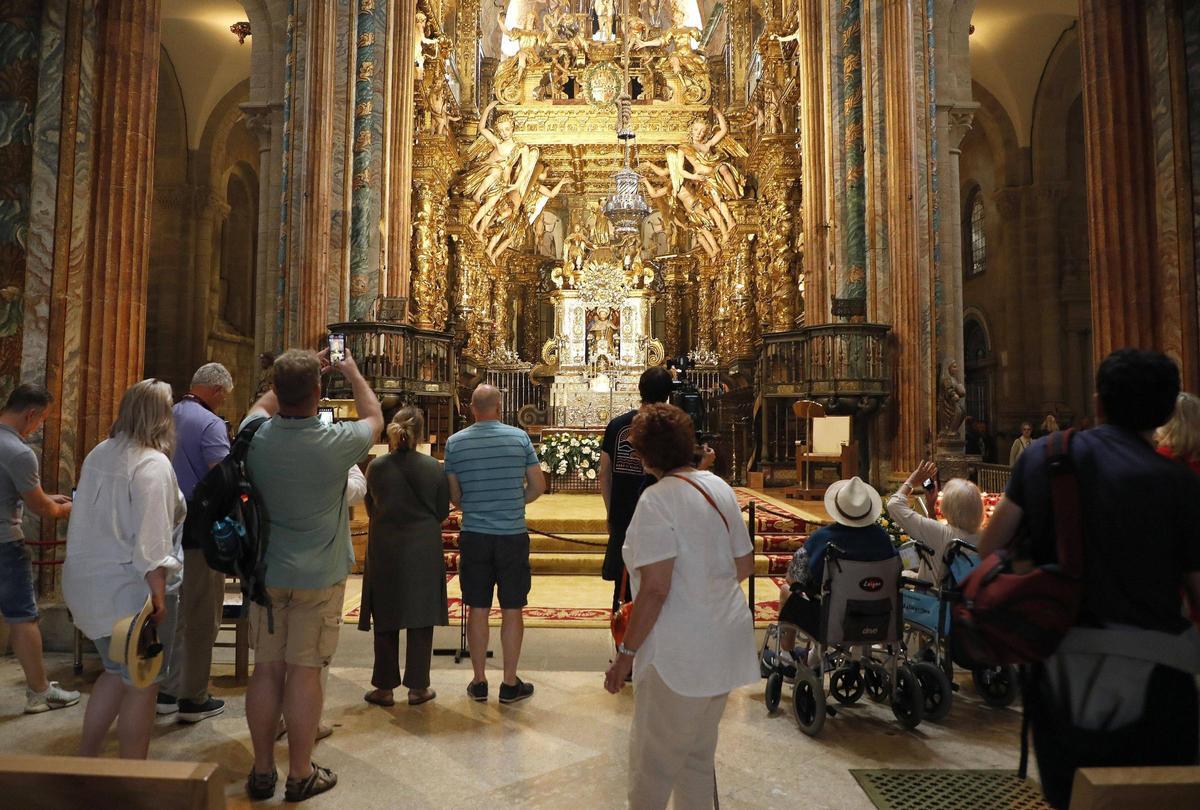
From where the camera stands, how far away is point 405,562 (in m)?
4.62

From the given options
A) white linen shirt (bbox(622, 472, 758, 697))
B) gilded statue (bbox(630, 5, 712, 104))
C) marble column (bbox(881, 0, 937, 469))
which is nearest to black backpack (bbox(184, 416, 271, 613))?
white linen shirt (bbox(622, 472, 758, 697))

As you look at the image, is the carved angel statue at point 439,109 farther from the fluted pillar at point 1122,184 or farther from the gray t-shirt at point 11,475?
the gray t-shirt at point 11,475

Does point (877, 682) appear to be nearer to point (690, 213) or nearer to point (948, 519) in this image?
point (948, 519)

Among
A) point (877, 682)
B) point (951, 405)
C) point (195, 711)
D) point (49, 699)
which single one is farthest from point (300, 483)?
point (951, 405)

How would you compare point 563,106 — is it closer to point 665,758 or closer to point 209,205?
point 209,205

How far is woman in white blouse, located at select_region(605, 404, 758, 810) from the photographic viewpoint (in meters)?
2.59

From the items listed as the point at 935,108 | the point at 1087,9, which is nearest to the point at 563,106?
the point at 935,108

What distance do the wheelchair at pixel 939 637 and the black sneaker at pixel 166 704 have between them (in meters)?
4.34

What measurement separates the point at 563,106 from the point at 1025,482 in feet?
69.4

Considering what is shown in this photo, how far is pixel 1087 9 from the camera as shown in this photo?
6.43m

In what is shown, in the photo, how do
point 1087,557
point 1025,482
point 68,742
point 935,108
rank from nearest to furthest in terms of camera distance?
1. point 1087,557
2. point 1025,482
3. point 68,742
4. point 935,108

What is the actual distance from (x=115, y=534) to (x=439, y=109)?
1718 centimetres

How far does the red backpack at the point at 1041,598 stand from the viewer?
198cm

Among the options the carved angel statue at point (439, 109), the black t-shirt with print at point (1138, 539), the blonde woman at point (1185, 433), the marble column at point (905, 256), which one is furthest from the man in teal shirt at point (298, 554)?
the carved angel statue at point (439, 109)
